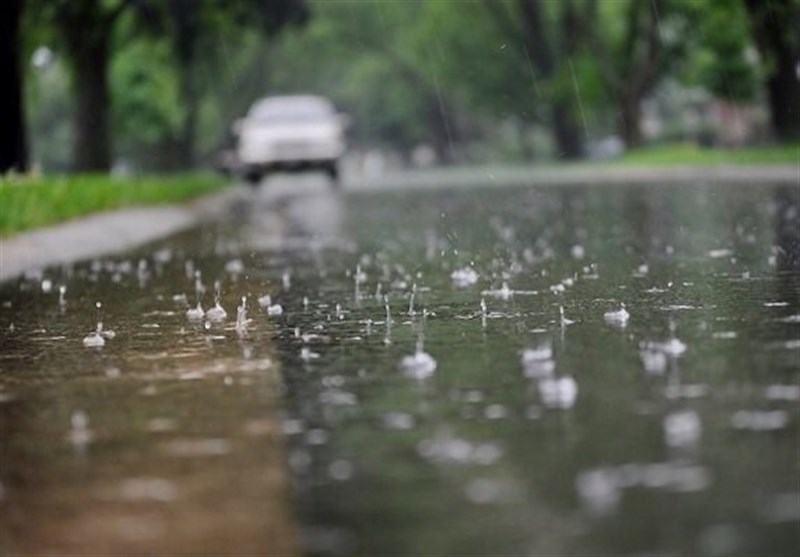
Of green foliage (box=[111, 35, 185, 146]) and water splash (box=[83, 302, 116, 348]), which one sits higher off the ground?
green foliage (box=[111, 35, 185, 146])

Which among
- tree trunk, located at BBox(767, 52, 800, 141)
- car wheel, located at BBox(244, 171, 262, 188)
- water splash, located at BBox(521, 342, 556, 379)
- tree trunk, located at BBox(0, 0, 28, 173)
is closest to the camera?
water splash, located at BBox(521, 342, 556, 379)

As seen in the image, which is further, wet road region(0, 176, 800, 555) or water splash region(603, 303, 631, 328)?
water splash region(603, 303, 631, 328)

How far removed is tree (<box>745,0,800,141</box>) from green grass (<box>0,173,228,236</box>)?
40.3 feet

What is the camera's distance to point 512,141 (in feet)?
413

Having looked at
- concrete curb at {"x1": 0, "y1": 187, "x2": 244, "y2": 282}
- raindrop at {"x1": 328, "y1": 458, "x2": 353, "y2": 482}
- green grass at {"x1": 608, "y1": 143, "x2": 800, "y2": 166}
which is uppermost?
green grass at {"x1": 608, "y1": 143, "x2": 800, "y2": 166}

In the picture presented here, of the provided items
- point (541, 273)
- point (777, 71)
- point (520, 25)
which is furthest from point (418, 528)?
point (520, 25)

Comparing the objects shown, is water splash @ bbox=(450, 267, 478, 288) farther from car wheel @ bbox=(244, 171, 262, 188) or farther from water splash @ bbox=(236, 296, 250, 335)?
car wheel @ bbox=(244, 171, 262, 188)

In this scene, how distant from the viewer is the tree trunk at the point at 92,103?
3884 centimetres

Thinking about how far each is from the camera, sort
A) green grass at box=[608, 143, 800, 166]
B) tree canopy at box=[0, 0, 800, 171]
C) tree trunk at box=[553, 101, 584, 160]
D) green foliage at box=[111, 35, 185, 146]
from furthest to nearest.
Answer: tree trunk at box=[553, 101, 584, 160] → green foliage at box=[111, 35, 185, 146] → green grass at box=[608, 143, 800, 166] → tree canopy at box=[0, 0, 800, 171]

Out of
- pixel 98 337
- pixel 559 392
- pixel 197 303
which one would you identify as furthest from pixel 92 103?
pixel 559 392

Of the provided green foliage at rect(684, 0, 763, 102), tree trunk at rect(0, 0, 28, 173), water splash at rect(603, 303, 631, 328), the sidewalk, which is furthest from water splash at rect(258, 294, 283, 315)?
green foliage at rect(684, 0, 763, 102)

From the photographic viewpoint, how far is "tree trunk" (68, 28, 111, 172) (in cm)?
3884

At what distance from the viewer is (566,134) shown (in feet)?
256

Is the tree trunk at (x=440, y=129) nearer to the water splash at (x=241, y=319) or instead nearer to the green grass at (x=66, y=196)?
the green grass at (x=66, y=196)
